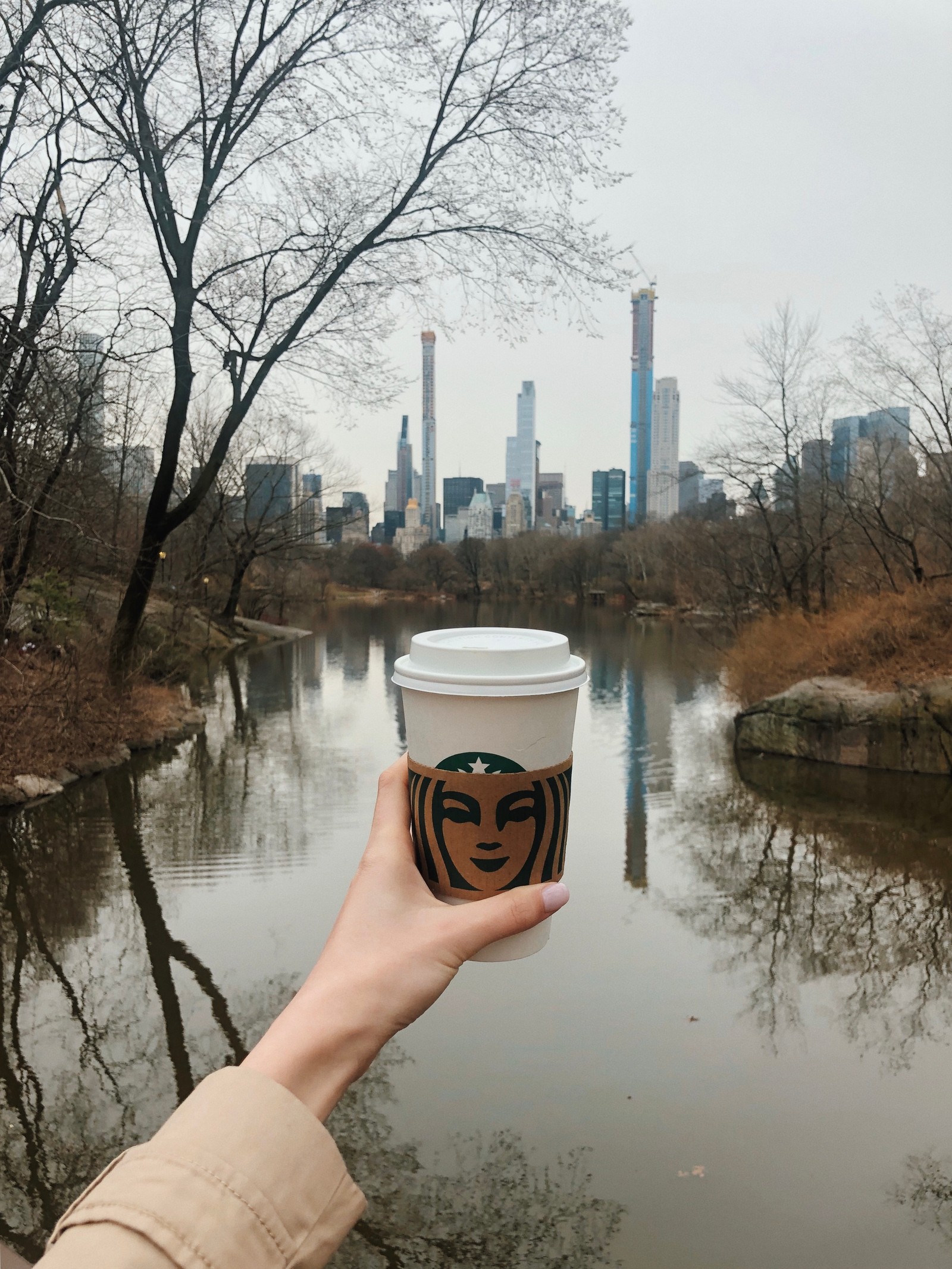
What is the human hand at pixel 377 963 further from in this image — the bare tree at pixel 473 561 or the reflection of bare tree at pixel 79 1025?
the bare tree at pixel 473 561

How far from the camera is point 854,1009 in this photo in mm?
4352

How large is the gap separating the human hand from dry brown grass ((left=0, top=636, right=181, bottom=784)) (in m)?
6.71

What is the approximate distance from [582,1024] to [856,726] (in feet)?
21.5

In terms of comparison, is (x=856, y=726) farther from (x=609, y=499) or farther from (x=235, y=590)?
(x=609, y=499)

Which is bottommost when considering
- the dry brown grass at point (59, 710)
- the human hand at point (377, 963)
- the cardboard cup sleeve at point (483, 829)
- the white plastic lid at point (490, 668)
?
the dry brown grass at point (59, 710)

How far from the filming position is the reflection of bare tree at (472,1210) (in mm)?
2770

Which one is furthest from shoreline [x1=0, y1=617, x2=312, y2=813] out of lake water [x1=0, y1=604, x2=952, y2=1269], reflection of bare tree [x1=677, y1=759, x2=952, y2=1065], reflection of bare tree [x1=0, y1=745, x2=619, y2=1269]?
reflection of bare tree [x1=677, y1=759, x2=952, y2=1065]

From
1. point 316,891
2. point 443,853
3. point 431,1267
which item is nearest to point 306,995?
point 443,853

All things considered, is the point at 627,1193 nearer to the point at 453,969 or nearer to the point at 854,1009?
the point at 854,1009

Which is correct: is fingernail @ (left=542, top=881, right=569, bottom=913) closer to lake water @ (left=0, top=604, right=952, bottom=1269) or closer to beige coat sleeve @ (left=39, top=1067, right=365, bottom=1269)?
beige coat sleeve @ (left=39, top=1067, right=365, bottom=1269)

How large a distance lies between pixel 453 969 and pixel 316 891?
480 cm

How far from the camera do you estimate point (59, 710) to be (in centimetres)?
791

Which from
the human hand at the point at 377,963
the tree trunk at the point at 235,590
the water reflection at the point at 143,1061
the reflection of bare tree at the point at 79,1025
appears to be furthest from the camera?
the tree trunk at the point at 235,590

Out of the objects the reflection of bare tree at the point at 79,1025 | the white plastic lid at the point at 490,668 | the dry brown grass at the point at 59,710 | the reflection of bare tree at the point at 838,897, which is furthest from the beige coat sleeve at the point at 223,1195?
the dry brown grass at the point at 59,710
